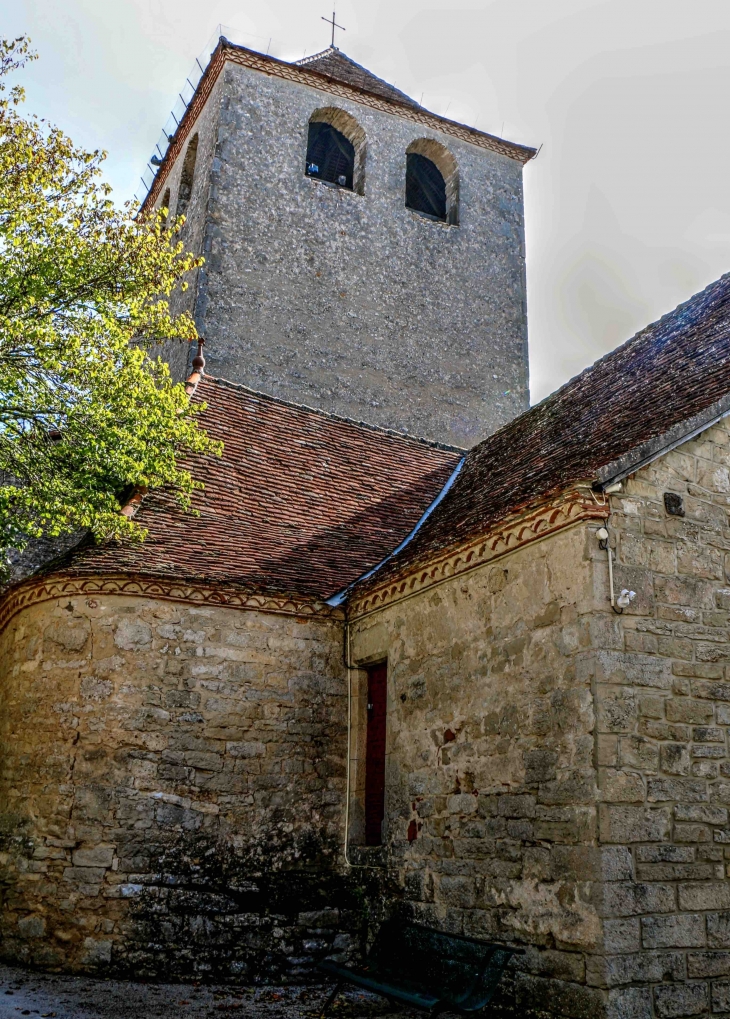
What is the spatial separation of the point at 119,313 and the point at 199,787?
4484mm

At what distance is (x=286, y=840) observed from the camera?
815 cm

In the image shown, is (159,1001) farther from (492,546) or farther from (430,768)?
(492,546)

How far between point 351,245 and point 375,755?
1031 centimetres

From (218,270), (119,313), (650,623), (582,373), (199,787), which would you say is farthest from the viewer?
(218,270)

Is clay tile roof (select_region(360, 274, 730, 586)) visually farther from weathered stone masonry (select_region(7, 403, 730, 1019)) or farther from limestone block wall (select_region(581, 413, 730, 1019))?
limestone block wall (select_region(581, 413, 730, 1019))

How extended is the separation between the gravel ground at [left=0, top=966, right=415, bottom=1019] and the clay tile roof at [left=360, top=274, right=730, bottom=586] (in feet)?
11.5

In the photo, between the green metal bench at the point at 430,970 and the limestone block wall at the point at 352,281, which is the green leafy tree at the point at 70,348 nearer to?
the green metal bench at the point at 430,970

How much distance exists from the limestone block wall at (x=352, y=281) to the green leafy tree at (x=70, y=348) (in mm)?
5633

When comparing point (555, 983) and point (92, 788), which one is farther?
point (92, 788)

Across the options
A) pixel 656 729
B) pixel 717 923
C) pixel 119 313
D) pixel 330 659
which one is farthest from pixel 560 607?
pixel 119 313

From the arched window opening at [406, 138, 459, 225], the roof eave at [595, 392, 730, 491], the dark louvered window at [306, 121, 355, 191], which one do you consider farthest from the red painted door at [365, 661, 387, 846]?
the arched window opening at [406, 138, 459, 225]

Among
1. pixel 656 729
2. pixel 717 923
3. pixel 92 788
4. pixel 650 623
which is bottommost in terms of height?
pixel 717 923

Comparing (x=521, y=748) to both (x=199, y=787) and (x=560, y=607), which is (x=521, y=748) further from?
(x=199, y=787)

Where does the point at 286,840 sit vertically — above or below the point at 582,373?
below
